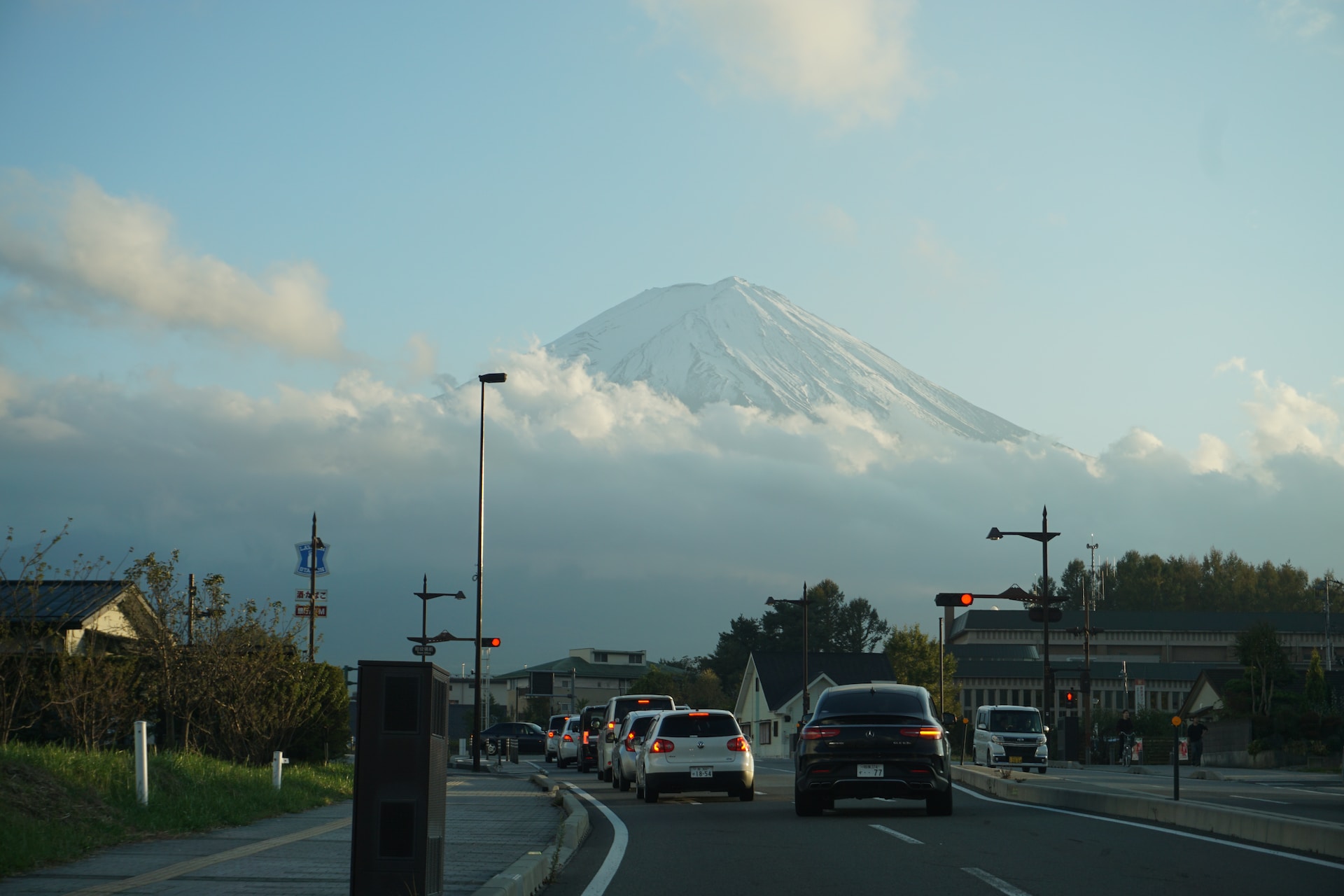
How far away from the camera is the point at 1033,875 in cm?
1023

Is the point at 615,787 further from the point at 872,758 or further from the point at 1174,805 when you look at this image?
the point at 1174,805

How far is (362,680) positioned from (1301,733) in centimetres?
→ 4470

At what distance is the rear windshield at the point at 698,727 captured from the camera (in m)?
21.4

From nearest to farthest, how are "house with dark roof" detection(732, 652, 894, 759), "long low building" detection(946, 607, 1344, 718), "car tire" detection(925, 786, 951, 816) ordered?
"car tire" detection(925, 786, 951, 816)
"house with dark roof" detection(732, 652, 894, 759)
"long low building" detection(946, 607, 1344, 718)

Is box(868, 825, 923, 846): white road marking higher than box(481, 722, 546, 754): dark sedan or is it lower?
higher

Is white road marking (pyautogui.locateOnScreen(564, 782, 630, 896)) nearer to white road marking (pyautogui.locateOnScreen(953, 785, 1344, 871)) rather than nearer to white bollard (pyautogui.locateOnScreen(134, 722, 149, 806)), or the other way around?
white bollard (pyautogui.locateOnScreen(134, 722, 149, 806))

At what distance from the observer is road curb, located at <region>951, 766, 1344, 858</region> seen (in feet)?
39.0

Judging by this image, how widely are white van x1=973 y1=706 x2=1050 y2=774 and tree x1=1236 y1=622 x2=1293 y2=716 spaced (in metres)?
10.7

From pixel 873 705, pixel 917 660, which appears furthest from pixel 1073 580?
pixel 873 705

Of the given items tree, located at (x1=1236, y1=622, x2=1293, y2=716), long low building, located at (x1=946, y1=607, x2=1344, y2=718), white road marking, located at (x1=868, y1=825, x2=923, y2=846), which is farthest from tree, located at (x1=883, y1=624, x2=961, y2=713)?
white road marking, located at (x1=868, y1=825, x2=923, y2=846)

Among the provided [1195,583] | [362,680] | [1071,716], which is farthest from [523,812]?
[1195,583]

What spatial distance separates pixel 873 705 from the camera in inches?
684

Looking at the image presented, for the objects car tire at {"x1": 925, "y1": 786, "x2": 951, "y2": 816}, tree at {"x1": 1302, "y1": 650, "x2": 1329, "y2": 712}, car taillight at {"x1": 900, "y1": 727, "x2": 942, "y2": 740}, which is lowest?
tree at {"x1": 1302, "y1": 650, "x2": 1329, "y2": 712}

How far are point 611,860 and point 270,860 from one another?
292 cm
